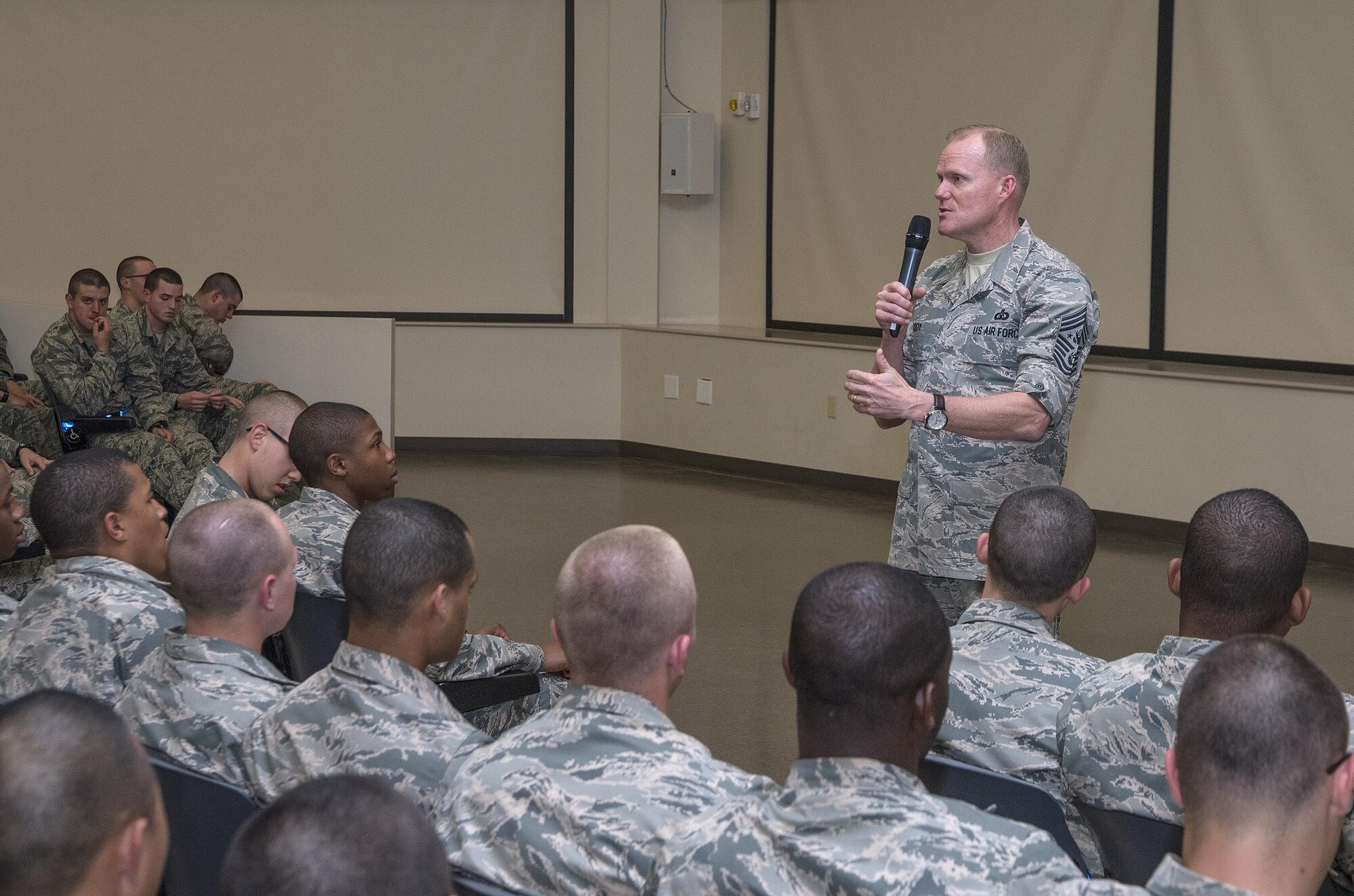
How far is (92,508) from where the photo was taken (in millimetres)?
2600

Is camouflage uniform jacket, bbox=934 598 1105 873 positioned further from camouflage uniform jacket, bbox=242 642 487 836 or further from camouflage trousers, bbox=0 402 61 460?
camouflage trousers, bbox=0 402 61 460

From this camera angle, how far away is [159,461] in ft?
18.3

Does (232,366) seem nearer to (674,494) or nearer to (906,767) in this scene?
(674,494)

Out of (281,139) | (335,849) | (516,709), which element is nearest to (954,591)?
(516,709)

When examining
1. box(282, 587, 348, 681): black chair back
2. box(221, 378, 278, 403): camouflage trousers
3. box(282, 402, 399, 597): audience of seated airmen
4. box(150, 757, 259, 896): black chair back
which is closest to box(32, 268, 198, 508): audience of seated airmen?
box(221, 378, 278, 403): camouflage trousers

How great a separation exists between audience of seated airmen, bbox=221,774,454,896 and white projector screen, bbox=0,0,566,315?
741cm

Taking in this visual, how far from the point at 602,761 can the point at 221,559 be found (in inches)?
34.5

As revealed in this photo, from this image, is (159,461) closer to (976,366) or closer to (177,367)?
(177,367)

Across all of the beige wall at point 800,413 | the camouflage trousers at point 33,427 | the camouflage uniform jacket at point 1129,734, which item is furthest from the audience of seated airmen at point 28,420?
the camouflage uniform jacket at point 1129,734

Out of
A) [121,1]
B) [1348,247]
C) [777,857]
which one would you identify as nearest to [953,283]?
[777,857]

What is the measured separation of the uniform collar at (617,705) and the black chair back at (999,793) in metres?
0.46

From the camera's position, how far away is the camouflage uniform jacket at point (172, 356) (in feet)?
20.4

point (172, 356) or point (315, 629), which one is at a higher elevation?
point (172, 356)

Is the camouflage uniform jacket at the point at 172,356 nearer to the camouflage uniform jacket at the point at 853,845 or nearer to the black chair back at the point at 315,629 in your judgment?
the black chair back at the point at 315,629
